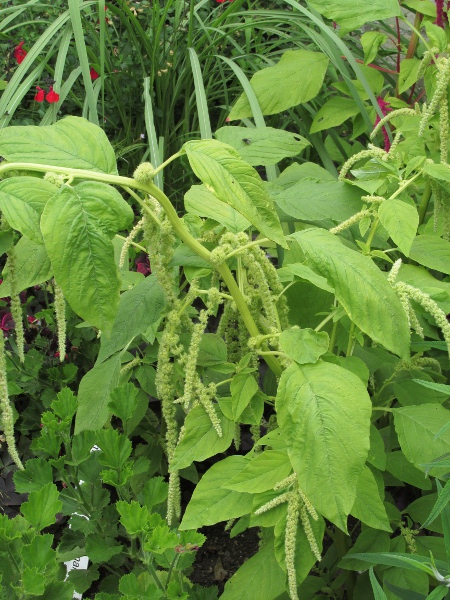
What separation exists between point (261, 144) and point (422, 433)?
558 mm

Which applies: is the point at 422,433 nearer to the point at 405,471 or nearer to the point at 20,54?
the point at 405,471

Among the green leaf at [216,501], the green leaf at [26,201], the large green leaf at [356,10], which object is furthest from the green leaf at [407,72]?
the green leaf at [26,201]

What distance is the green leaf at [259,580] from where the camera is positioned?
1037 mm

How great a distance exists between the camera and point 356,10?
137 cm

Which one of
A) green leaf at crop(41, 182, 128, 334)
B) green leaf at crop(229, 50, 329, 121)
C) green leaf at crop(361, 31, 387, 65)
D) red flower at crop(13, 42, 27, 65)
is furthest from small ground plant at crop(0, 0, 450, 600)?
red flower at crop(13, 42, 27, 65)

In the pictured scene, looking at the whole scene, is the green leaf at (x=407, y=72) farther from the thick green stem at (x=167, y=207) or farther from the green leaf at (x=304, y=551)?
the green leaf at (x=304, y=551)

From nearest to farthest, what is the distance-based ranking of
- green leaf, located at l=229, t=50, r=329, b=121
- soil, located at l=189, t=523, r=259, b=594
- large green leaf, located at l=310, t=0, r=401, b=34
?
large green leaf, located at l=310, t=0, r=401, b=34 → soil, located at l=189, t=523, r=259, b=594 → green leaf, located at l=229, t=50, r=329, b=121

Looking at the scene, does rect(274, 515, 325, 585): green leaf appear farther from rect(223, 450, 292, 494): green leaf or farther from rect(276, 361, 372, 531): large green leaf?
rect(276, 361, 372, 531): large green leaf

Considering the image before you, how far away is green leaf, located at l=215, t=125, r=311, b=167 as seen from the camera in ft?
3.81

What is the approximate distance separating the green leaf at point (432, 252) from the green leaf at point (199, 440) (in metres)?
0.42

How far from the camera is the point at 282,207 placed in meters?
1.10

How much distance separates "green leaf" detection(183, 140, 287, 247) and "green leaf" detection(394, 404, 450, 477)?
44 centimetres

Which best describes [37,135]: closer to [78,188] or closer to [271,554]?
[78,188]

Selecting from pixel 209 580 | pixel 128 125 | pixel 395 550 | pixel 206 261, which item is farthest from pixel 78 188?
pixel 128 125
